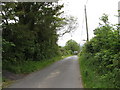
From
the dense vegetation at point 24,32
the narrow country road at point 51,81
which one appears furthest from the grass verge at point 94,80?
the dense vegetation at point 24,32

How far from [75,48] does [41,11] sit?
259ft

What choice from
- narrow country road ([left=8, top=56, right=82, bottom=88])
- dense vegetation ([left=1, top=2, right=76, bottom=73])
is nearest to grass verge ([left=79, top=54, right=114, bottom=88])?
narrow country road ([left=8, top=56, right=82, bottom=88])

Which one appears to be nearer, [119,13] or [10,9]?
[119,13]

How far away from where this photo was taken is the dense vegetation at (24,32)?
38.2 feet

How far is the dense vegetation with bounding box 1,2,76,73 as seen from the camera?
11.7 metres

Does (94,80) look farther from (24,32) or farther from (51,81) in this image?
(24,32)

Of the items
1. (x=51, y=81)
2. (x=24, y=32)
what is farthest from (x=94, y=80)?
(x=24, y=32)

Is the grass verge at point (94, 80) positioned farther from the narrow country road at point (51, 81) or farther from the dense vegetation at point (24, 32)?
the dense vegetation at point (24, 32)

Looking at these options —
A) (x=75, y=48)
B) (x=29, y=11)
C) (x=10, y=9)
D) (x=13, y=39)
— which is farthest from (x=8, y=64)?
(x=75, y=48)

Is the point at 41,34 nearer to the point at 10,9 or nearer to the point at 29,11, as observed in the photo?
the point at 29,11

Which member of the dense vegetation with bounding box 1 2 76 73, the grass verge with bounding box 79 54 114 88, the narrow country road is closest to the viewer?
the grass verge with bounding box 79 54 114 88

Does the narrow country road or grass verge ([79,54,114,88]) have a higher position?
grass verge ([79,54,114,88])

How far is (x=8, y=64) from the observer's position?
12.0m

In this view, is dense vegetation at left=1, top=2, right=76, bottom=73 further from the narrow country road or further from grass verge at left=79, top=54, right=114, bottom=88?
grass verge at left=79, top=54, right=114, bottom=88
